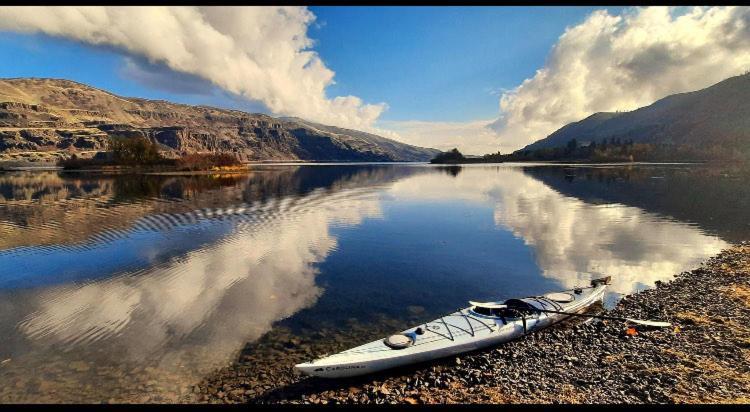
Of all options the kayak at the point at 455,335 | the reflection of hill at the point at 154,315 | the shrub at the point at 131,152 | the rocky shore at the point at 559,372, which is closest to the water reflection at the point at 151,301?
the reflection of hill at the point at 154,315

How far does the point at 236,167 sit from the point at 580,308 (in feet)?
655

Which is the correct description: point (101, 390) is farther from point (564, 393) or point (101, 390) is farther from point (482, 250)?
point (482, 250)

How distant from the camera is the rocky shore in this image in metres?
13.4

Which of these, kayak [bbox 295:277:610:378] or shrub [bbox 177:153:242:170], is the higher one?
shrub [bbox 177:153:242:170]

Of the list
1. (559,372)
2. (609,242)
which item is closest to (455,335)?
(559,372)

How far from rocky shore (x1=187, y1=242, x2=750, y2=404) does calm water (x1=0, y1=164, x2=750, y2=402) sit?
265 centimetres

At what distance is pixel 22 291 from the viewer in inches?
982

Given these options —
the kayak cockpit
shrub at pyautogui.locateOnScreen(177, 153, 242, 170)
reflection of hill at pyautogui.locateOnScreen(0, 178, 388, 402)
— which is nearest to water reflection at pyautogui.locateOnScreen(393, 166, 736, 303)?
the kayak cockpit

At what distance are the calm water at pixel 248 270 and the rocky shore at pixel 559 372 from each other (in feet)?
8.69

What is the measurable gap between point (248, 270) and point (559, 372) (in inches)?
922

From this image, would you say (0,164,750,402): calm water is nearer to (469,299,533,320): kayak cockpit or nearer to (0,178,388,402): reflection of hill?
(0,178,388,402): reflection of hill

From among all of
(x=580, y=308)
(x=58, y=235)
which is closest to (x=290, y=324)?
(x=580, y=308)

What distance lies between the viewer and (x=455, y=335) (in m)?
16.9

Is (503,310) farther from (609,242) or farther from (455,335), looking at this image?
(609,242)
